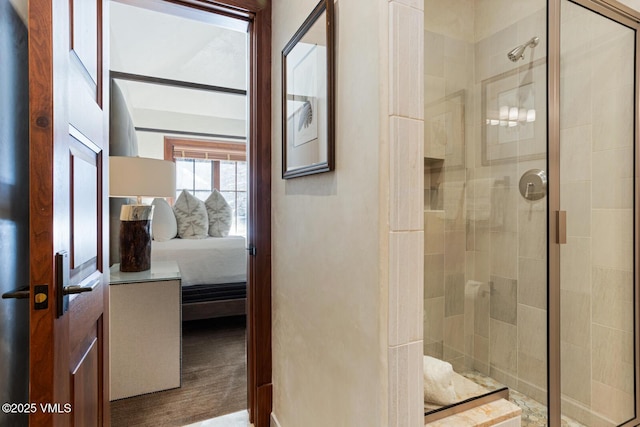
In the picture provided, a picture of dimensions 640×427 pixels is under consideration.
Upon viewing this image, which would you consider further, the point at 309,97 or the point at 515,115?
the point at 515,115

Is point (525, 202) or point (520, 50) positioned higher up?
point (520, 50)

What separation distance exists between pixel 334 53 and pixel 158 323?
196 cm

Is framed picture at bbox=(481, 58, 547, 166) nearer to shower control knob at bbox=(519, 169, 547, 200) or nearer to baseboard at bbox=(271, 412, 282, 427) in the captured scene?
shower control knob at bbox=(519, 169, 547, 200)

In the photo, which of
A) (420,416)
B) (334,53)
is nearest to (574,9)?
(334,53)

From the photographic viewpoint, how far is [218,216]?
4.09 m

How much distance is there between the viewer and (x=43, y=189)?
32.5 inches

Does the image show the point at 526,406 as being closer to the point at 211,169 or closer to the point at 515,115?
the point at 515,115

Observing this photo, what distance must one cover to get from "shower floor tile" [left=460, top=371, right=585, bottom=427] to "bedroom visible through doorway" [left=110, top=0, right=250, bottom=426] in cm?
131

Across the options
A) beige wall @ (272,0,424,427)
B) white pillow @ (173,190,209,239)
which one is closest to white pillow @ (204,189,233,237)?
white pillow @ (173,190,209,239)

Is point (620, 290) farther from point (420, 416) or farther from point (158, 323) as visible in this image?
point (158, 323)

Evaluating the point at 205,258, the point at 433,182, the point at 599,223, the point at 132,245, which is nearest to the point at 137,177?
the point at 132,245

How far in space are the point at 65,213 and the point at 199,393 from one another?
1.63 metres

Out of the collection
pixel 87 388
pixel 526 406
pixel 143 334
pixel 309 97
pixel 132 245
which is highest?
pixel 309 97

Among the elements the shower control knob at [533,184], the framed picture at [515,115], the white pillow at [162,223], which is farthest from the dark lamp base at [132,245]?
the shower control knob at [533,184]
